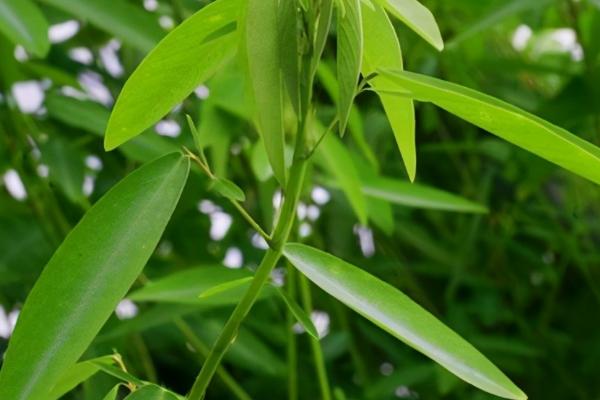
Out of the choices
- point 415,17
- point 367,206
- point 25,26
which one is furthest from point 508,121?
point 367,206

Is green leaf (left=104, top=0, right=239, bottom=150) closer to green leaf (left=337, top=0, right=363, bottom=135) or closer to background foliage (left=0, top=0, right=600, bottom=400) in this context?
green leaf (left=337, top=0, right=363, bottom=135)

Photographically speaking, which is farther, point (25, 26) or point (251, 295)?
point (25, 26)

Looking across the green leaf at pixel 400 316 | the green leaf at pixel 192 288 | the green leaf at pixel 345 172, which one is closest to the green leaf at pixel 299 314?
the green leaf at pixel 400 316

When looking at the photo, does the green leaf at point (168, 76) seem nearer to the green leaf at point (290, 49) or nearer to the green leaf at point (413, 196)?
the green leaf at point (290, 49)

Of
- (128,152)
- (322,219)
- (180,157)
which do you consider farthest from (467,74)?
(180,157)

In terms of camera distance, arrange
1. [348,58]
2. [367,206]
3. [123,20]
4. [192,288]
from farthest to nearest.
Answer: [367,206] < [123,20] < [192,288] < [348,58]

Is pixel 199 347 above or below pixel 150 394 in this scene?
above

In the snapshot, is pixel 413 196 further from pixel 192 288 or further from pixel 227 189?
pixel 227 189

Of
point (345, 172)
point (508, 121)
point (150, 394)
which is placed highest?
point (345, 172)
